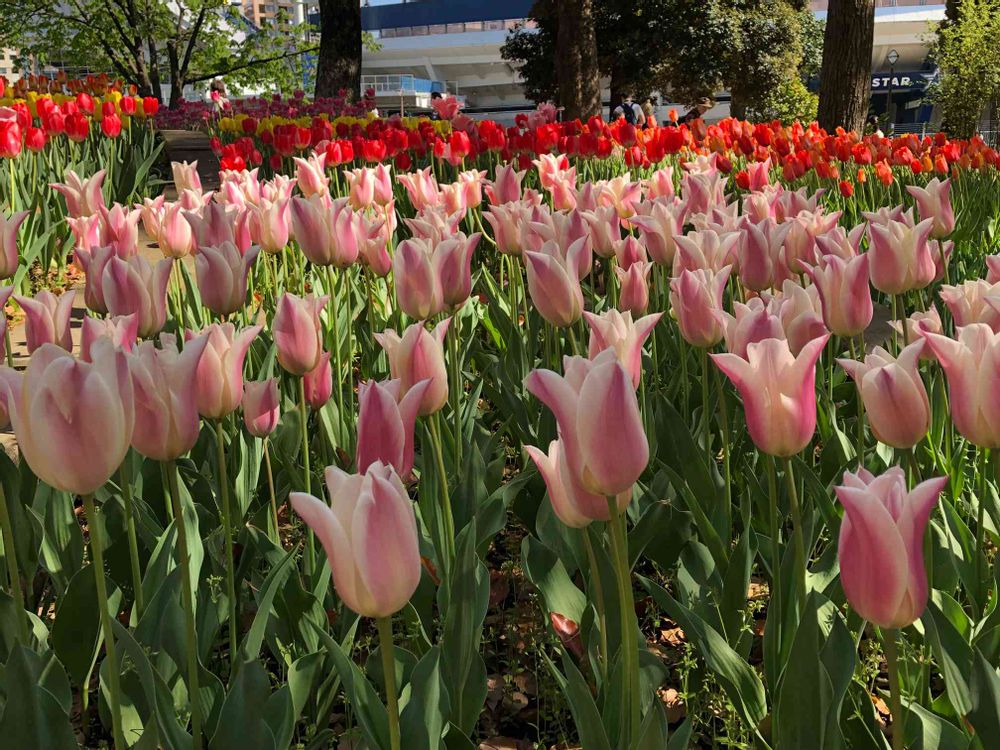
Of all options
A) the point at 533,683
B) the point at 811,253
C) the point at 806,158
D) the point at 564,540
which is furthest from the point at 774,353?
the point at 806,158

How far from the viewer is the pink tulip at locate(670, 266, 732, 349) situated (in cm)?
187

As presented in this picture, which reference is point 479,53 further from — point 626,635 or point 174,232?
point 626,635

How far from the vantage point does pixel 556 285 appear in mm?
1996

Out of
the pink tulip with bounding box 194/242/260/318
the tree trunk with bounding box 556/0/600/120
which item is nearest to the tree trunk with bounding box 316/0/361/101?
the tree trunk with bounding box 556/0/600/120

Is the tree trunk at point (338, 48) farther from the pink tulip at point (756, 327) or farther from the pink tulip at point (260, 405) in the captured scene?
the pink tulip at point (756, 327)

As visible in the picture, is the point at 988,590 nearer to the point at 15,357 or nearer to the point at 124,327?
the point at 124,327

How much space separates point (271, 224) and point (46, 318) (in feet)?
3.62

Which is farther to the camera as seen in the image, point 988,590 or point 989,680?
point 988,590

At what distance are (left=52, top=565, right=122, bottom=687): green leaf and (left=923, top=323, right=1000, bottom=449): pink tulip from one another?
129cm

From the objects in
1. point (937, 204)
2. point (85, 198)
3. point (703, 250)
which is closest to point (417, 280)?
point (703, 250)

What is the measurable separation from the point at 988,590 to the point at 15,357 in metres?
3.61

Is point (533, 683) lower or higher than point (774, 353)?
lower

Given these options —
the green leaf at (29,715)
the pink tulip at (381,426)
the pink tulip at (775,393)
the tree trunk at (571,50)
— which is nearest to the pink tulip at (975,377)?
the pink tulip at (775,393)

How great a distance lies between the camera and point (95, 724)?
1872 millimetres
